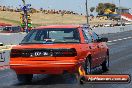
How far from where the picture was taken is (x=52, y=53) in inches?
453

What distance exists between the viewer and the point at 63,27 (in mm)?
12781

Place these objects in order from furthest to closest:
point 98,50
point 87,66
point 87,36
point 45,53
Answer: point 98,50 → point 87,36 → point 87,66 → point 45,53

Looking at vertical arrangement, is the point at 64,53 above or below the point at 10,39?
above

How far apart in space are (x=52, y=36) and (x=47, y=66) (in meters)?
1.31

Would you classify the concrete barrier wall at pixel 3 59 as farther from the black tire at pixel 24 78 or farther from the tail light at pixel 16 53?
the tail light at pixel 16 53

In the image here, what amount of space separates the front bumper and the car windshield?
2.62 feet

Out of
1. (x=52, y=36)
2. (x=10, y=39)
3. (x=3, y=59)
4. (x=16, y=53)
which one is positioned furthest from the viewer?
(x=10, y=39)

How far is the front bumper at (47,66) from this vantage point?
11.4 meters

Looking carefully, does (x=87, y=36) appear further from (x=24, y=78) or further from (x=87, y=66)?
(x=24, y=78)

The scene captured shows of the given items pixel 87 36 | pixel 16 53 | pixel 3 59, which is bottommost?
pixel 3 59

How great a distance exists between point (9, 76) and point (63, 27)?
9.46ft

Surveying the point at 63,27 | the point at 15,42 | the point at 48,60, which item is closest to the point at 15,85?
the point at 48,60

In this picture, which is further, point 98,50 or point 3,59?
point 3,59

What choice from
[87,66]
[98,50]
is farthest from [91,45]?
[87,66]
